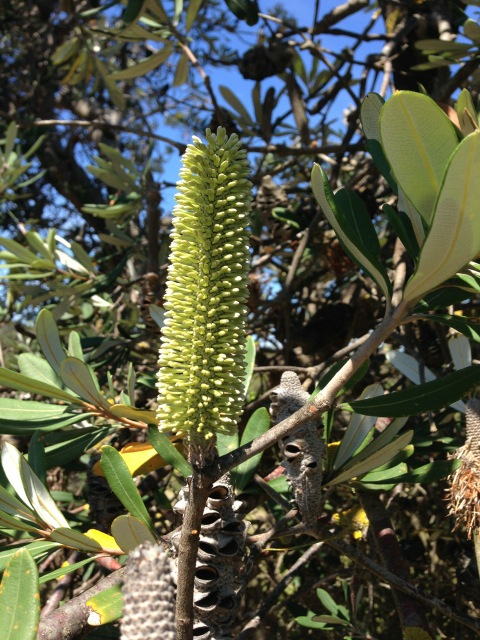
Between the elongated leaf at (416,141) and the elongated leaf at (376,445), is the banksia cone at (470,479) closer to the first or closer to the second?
the elongated leaf at (376,445)

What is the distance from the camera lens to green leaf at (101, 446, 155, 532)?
3.08 ft

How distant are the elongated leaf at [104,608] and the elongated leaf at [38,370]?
2.05ft

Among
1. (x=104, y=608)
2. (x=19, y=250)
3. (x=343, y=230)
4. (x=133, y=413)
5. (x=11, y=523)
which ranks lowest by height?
(x=104, y=608)

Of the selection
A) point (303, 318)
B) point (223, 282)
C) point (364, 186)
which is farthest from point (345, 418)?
point (223, 282)

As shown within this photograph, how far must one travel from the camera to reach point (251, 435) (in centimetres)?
117

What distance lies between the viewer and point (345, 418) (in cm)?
206

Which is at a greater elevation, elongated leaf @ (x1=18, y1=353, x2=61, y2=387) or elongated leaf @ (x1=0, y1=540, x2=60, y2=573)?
elongated leaf @ (x1=18, y1=353, x2=61, y2=387)

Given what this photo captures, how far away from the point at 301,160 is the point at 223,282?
2.37 meters

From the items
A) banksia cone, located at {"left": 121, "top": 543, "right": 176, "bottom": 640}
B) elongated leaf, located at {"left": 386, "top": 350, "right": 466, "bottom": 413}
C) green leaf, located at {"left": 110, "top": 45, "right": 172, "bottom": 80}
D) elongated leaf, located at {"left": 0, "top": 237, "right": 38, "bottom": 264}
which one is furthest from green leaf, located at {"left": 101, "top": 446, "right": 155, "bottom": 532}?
green leaf, located at {"left": 110, "top": 45, "right": 172, "bottom": 80}

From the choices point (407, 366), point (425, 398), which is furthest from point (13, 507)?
point (407, 366)

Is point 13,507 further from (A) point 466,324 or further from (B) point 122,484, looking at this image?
(A) point 466,324

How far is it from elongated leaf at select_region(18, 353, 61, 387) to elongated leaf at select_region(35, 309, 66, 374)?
0.33 feet

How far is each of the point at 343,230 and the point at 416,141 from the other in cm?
14

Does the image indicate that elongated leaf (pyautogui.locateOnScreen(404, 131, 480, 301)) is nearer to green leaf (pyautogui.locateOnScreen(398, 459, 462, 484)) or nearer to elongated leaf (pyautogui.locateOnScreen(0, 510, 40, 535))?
green leaf (pyautogui.locateOnScreen(398, 459, 462, 484))
